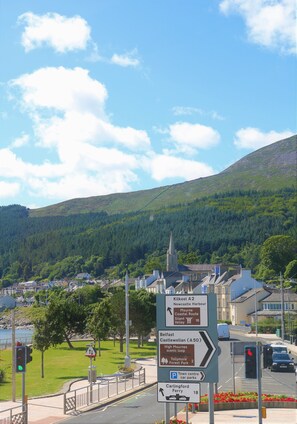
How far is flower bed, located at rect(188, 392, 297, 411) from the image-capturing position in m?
28.7

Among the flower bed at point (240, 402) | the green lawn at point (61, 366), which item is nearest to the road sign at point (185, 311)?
the flower bed at point (240, 402)

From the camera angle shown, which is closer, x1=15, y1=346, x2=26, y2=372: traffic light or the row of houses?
x1=15, y1=346, x2=26, y2=372: traffic light

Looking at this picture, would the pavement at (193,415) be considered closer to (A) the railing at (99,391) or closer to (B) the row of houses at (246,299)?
(A) the railing at (99,391)

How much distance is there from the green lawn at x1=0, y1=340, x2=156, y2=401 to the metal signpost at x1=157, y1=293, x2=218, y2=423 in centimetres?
1842

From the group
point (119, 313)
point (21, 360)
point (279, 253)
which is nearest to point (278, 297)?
point (119, 313)

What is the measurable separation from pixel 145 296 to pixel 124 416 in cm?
4719

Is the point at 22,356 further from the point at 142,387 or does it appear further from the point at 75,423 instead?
the point at 142,387

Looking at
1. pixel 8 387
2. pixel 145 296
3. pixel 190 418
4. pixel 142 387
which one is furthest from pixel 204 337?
pixel 145 296

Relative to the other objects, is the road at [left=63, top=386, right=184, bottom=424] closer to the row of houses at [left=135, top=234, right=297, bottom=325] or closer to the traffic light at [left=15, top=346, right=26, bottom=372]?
the traffic light at [left=15, top=346, right=26, bottom=372]

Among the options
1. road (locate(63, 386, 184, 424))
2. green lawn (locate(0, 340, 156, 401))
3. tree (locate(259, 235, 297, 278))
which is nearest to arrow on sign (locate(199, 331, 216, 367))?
road (locate(63, 386, 184, 424))

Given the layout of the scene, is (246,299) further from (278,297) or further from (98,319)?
(98,319)

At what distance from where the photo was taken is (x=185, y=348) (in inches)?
717

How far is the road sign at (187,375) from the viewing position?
703 inches

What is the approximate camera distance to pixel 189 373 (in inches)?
709
